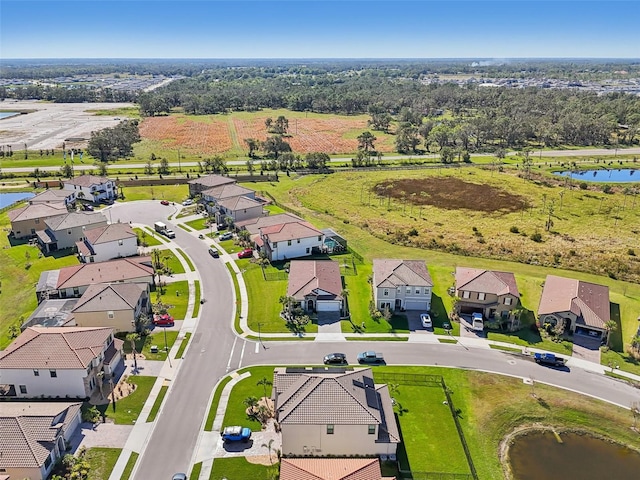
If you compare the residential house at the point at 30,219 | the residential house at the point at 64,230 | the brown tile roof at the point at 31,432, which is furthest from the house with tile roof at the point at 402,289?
the residential house at the point at 30,219

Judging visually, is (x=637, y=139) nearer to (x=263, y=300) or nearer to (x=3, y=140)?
(x=263, y=300)

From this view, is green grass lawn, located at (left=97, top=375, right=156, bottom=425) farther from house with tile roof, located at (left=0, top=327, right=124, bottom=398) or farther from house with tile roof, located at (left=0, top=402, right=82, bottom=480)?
house with tile roof, located at (left=0, top=327, right=124, bottom=398)

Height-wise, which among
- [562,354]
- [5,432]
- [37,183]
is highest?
[37,183]

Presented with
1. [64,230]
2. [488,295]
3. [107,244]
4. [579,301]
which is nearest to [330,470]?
[488,295]

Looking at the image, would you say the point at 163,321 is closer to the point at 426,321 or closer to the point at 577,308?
the point at 426,321

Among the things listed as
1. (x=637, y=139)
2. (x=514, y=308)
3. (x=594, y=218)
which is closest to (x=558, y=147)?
(x=637, y=139)

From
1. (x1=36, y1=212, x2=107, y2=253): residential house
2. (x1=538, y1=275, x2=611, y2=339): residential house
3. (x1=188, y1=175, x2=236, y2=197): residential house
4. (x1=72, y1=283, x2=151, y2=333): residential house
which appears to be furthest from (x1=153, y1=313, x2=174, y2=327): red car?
(x1=188, y1=175, x2=236, y2=197): residential house
